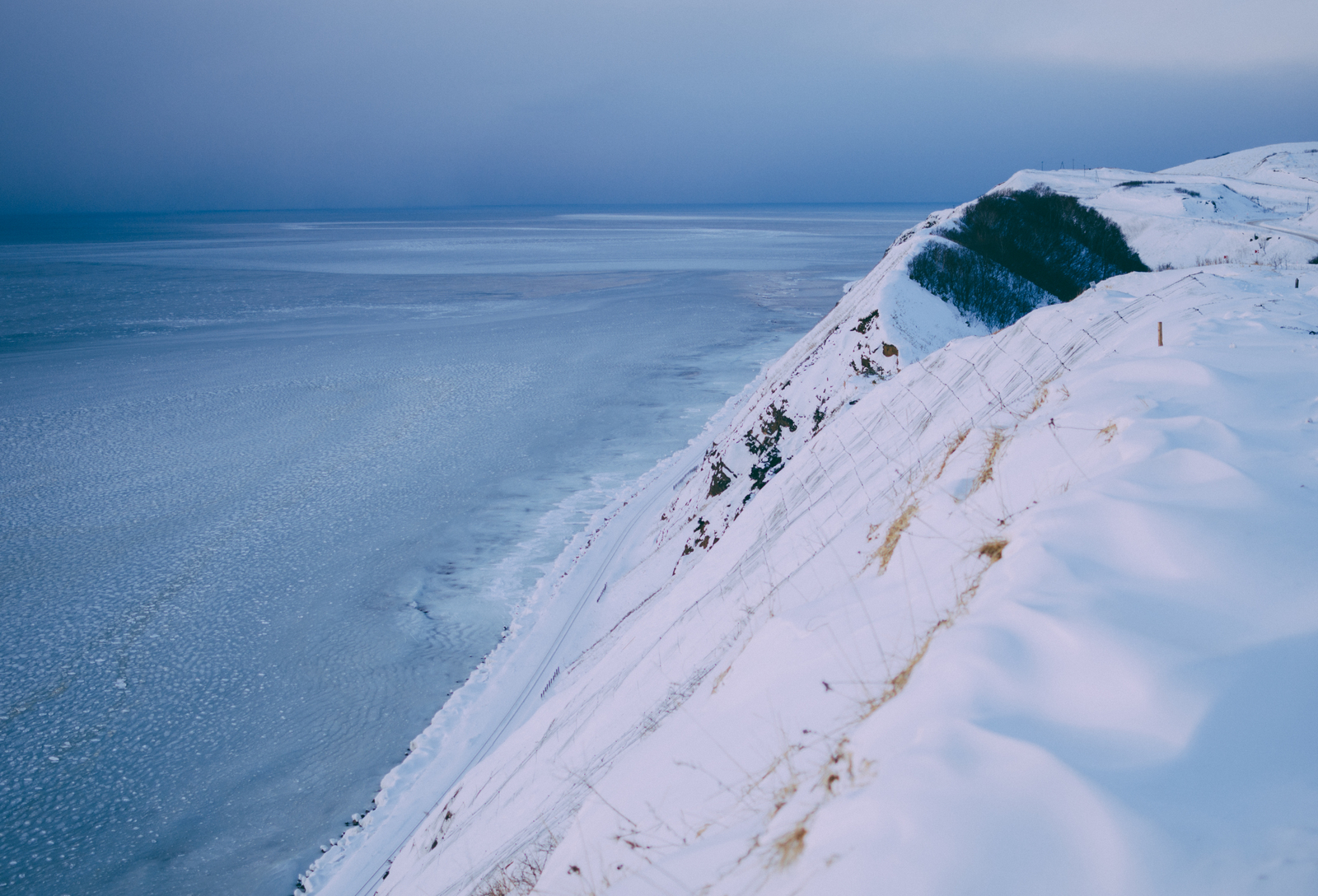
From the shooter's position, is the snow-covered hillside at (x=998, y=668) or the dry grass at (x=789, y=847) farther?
the dry grass at (x=789, y=847)

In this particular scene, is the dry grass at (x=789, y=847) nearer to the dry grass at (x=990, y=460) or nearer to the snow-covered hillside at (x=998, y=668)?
the snow-covered hillside at (x=998, y=668)

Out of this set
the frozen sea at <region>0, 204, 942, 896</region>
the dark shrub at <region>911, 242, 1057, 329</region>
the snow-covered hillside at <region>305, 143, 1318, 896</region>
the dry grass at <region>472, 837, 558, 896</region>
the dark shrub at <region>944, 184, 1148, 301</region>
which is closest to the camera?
the snow-covered hillside at <region>305, 143, 1318, 896</region>

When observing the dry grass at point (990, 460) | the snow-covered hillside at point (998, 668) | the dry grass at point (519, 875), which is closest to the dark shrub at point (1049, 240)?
the snow-covered hillside at point (998, 668)

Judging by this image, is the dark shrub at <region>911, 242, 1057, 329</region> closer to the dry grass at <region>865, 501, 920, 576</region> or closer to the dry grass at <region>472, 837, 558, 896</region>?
the dry grass at <region>865, 501, 920, 576</region>

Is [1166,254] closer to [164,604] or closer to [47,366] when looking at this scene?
[164,604]

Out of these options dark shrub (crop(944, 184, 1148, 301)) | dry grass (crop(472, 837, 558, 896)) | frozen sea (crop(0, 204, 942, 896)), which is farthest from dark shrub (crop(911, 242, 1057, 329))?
dry grass (crop(472, 837, 558, 896))
